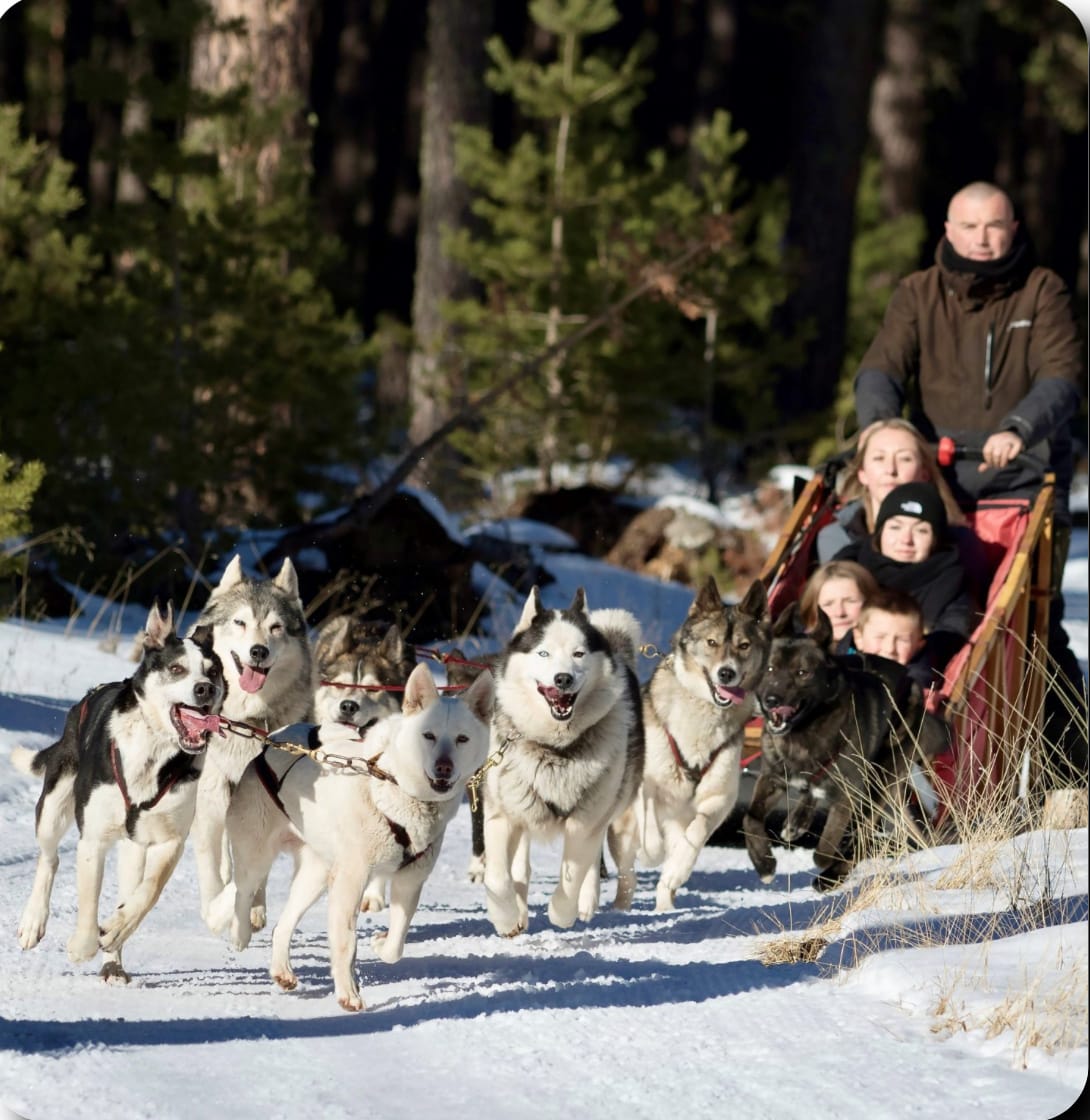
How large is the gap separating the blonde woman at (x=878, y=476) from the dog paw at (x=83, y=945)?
10.6ft

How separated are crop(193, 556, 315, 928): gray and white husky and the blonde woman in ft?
8.63

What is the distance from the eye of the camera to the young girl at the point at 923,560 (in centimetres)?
565

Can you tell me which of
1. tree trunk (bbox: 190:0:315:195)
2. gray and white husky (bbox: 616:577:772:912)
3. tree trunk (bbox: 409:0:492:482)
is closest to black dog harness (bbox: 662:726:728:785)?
gray and white husky (bbox: 616:577:772:912)

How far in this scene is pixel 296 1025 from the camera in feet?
11.1

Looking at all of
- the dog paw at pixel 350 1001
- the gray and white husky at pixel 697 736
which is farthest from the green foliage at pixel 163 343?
the dog paw at pixel 350 1001

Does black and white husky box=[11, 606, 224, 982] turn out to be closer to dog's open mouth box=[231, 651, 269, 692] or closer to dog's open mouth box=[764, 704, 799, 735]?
dog's open mouth box=[231, 651, 269, 692]

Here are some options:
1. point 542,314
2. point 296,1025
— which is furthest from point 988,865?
point 542,314

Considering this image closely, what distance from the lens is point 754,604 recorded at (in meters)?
4.78

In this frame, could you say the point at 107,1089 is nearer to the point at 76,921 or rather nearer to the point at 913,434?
the point at 76,921

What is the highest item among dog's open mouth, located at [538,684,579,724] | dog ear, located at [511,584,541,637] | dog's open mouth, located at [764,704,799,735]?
dog ear, located at [511,584,541,637]

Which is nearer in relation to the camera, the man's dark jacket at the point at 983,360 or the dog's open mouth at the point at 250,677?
the dog's open mouth at the point at 250,677

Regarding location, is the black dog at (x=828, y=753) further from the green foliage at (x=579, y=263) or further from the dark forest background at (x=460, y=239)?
the green foliage at (x=579, y=263)

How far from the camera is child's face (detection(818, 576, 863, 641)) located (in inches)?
216

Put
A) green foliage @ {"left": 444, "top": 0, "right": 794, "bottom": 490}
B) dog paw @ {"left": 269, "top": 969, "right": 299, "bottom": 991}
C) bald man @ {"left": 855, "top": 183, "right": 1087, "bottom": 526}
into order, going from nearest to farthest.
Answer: dog paw @ {"left": 269, "top": 969, "right": 299, "bottom": 991} → bald man @ {"left": 855, "top": 183, "right": 1087, "bottom": 526} → green foliage @ {"left": 444, "top": 0, "right": 794, "bottom": 490}
